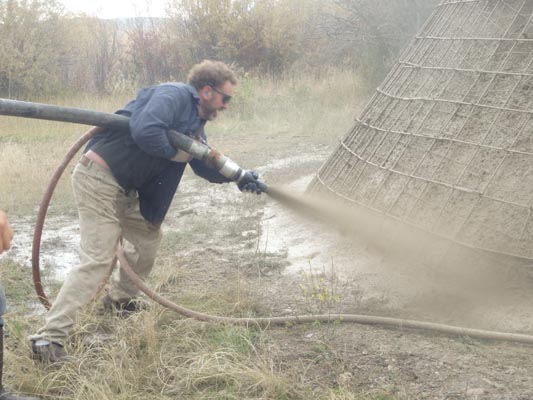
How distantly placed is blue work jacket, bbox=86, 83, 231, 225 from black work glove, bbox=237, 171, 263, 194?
212 mm

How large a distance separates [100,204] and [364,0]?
37.3 feet

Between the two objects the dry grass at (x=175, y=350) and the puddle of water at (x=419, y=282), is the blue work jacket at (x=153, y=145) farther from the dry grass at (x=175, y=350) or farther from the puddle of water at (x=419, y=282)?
the puddle of water at (x=419, y=282)

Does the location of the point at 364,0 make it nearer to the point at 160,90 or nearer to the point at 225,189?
the point at 225,189

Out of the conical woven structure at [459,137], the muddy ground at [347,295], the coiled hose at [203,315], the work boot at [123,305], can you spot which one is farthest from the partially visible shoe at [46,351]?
the conical woven structure at [459,137]

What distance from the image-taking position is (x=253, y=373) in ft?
10.8

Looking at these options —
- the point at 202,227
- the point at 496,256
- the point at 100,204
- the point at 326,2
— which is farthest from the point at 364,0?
the point at 100,204

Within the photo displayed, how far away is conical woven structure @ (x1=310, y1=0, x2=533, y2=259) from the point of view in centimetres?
455

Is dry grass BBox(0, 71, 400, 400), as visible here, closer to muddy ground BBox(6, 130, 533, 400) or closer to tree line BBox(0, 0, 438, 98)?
muddy ground BBox(6, 130, 533, 400)

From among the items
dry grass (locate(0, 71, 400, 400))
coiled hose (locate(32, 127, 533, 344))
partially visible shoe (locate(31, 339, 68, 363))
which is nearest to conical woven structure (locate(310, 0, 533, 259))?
coiled hose (locate(32, 127, 533, 344))

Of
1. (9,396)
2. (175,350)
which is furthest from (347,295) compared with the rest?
(9,396)

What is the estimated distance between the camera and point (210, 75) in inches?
150

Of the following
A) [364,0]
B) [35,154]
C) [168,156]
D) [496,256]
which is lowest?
[35,154]

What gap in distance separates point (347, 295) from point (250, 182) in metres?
1.22

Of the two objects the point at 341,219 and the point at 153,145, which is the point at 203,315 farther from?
the point at 341,219
